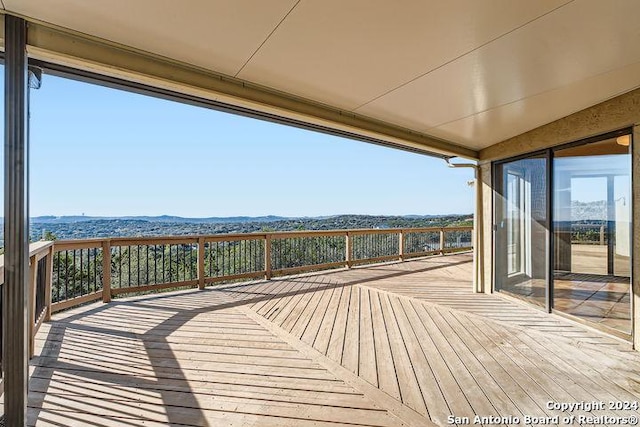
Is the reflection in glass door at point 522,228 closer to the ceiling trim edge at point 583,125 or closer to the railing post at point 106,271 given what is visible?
the ceiling trim edge at point 583,125

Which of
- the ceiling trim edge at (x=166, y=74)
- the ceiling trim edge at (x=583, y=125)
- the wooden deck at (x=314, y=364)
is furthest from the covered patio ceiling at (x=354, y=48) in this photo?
the wooden deck at (x=314, y=364)

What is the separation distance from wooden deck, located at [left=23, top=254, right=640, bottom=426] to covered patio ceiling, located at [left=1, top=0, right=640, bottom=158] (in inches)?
84.8

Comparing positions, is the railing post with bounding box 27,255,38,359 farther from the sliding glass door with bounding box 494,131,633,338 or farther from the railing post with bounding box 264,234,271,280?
the sliding glass door with bounding box 494,131,633,338

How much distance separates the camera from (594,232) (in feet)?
10.8

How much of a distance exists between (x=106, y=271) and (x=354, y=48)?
419cm

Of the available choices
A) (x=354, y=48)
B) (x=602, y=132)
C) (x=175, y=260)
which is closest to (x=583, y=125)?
(x=602, y=132)

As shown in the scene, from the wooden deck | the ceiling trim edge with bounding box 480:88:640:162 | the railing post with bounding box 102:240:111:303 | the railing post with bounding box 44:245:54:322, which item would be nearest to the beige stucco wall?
the ceiling trim edge with bounding box 480:88:640:162

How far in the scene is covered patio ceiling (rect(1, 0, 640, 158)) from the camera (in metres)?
1.58

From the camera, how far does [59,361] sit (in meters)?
2.62

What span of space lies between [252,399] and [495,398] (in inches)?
63.3

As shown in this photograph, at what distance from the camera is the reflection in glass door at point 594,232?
3.00m

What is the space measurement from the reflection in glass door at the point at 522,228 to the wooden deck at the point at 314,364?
36cm

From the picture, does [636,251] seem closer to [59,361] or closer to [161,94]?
[161,94]

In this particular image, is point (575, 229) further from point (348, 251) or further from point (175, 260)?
point (175, 260)
